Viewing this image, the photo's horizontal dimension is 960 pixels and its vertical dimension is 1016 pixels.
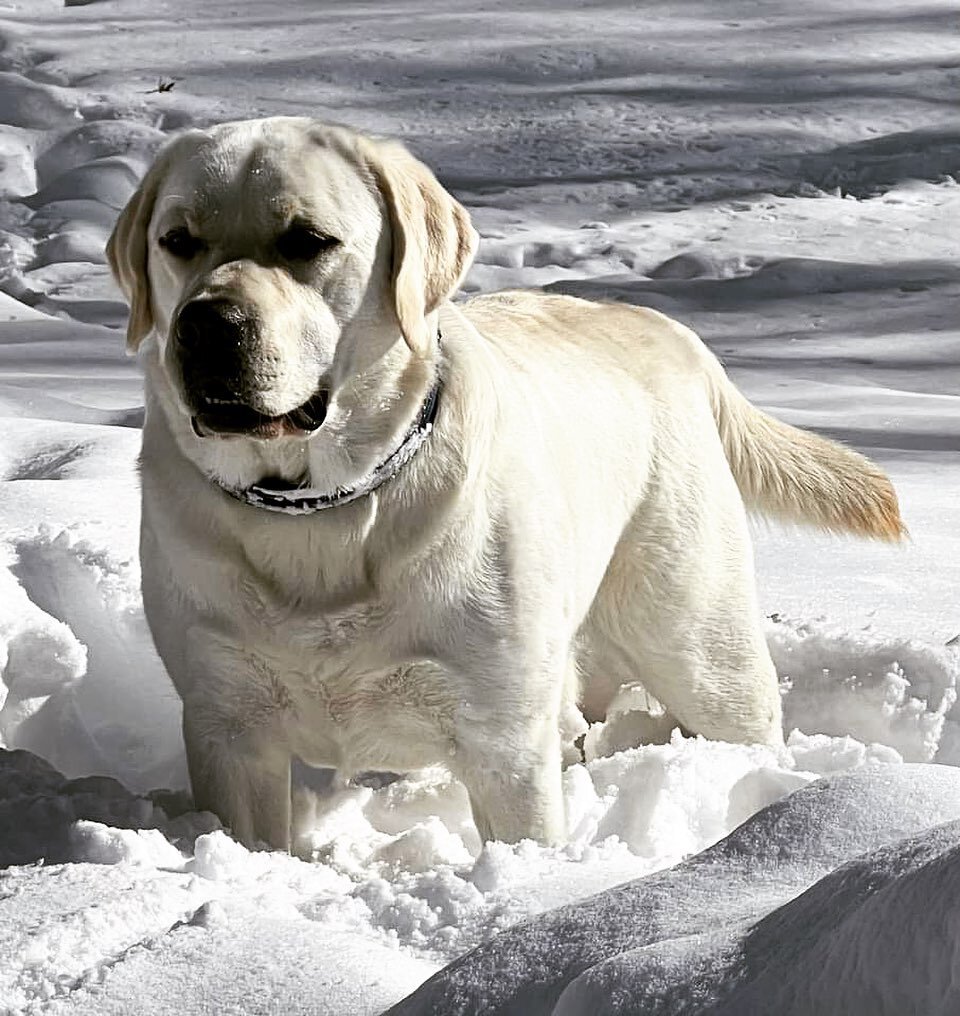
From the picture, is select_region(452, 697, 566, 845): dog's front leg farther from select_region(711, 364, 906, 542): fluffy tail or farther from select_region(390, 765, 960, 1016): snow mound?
select_region(711, 364, 906, 542): fluffy tail

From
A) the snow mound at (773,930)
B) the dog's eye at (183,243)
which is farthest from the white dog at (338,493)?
the snow mound at (773,930)

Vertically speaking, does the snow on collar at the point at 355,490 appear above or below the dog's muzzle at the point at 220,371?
below

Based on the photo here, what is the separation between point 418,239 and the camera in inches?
109

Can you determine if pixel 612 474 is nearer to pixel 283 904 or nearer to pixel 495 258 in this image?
pixel 283 904

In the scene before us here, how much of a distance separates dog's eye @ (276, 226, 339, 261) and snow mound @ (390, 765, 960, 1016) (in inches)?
44.1

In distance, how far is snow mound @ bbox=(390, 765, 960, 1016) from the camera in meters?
1.41

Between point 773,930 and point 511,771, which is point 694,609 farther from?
point 773,930

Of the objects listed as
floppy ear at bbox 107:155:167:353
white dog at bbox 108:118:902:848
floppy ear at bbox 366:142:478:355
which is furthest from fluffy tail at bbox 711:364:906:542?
floppy ear at bbox 107:155:167:353

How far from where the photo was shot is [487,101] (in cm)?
1271

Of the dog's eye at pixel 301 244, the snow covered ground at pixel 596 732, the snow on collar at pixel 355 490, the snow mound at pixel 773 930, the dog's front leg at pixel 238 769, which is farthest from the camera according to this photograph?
the dog's front leg at pixel 238 769

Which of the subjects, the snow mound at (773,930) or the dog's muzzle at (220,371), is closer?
the snow mound at (773,930)

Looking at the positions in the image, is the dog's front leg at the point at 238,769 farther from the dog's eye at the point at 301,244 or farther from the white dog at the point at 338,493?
the dog's eye at the point at 301,244

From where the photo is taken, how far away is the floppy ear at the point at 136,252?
282cm

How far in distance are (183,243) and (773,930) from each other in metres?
1.56
